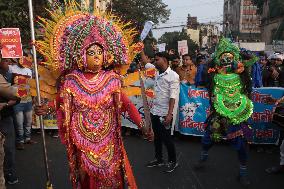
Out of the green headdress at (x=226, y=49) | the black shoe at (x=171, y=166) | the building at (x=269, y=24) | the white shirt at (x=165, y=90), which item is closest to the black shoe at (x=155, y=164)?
the black shoe at (x=171, y=166)

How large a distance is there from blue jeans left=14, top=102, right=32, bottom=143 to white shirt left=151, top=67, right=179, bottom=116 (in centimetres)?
262

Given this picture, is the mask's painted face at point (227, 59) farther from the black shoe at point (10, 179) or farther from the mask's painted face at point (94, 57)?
the black shoe at point (10, 179)

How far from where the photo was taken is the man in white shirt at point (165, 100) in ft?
18.1

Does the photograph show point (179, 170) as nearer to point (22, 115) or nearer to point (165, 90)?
point (165, 90)

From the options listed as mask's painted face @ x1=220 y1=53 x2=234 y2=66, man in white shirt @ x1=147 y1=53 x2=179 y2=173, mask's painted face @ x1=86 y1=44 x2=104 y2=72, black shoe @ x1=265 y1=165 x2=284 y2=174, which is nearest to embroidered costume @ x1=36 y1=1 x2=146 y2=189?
mask's painted face @ x1=86 y1=44 x2=104 y2=72

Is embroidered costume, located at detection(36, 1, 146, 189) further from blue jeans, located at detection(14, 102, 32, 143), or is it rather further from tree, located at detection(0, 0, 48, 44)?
tree, located at detection(0, 0, 48, 44)

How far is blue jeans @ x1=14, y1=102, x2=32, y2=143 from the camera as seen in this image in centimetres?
684

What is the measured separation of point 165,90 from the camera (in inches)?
220

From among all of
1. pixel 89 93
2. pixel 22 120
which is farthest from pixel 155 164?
pixel 89 93

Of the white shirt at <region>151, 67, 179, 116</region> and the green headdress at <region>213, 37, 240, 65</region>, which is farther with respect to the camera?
the white shirt at <region>151, 67, 179, 116</region>

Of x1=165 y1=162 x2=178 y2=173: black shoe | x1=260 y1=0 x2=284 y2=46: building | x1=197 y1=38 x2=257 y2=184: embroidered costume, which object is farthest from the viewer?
x1=260 y1=0 x2=284 y2=46: building

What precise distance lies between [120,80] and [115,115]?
0.34 meters

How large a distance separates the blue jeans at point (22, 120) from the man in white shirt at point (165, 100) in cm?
256

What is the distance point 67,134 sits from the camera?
3.62 meters
